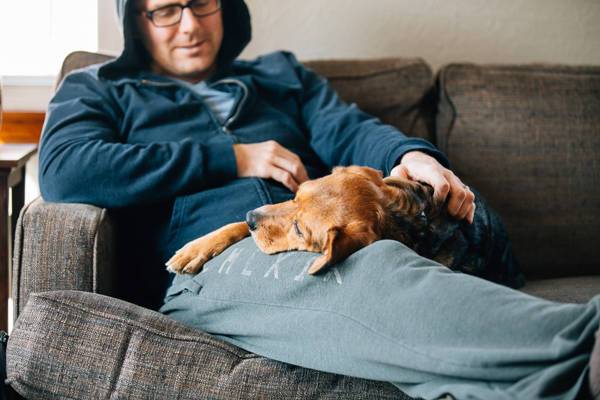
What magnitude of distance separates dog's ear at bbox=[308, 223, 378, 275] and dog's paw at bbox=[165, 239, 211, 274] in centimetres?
33

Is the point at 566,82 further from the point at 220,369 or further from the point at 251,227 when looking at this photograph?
the point at 220,369

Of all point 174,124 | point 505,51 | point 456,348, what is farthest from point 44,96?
point 456,348

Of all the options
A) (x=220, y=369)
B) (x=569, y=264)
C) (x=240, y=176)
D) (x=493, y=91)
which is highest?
(x=493, y=91)

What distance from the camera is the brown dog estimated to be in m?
1.36

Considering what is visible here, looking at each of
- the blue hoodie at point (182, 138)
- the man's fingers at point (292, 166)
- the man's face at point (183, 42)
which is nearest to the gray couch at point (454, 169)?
the blue hoodie at point (182, 138)

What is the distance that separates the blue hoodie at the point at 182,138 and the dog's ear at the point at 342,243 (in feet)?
1.53

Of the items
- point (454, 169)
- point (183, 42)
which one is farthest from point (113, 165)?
point (454, 169)

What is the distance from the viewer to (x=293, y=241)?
1.43 meters

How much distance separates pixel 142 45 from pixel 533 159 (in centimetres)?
130

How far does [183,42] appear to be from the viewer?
205cm

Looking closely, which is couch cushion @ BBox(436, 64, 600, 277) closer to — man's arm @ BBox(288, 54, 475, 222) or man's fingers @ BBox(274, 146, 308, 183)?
man's arm @ BBox(288, 54, 475, 222)

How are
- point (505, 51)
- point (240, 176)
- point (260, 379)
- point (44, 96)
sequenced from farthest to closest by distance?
point (505, 51), point (44, 96), point (240, 176), point (260, 379)

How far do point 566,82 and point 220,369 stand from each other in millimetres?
1697

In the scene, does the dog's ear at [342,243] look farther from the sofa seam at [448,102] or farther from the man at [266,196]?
the sofa seam at [448,102]
